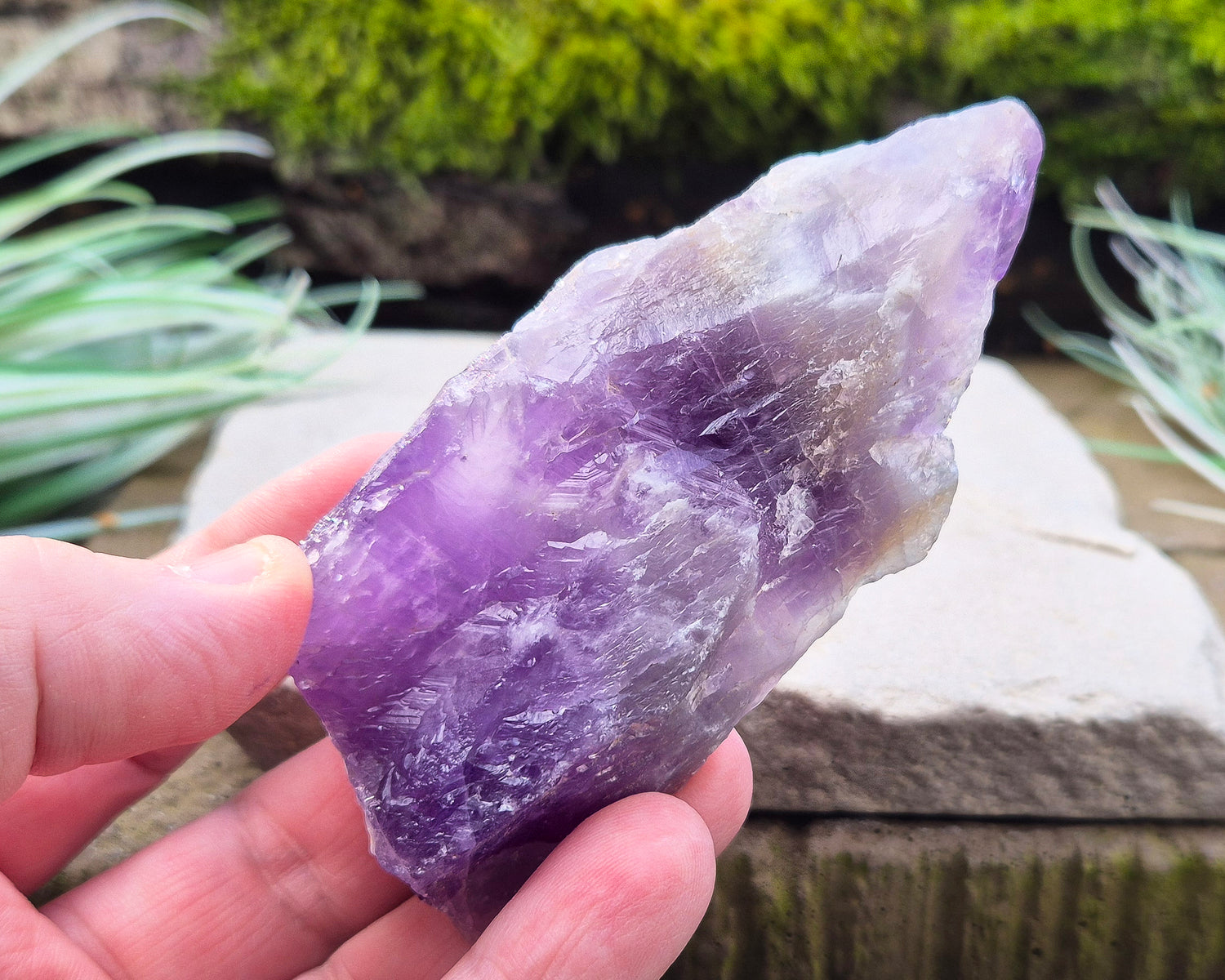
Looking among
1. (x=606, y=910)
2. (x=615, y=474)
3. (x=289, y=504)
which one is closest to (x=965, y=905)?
(x=606, y=910)

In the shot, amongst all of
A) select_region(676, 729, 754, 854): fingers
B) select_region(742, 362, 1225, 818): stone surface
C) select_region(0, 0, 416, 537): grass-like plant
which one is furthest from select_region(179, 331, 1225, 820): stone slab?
select_region(0, 0, 416, 537): grass-like plant

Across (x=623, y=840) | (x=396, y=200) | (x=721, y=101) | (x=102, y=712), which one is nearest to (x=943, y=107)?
(x=721, y=101)

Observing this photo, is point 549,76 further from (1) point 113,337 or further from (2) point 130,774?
(2) point 130,774

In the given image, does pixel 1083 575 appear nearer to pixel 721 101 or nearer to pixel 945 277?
pixel 945 277

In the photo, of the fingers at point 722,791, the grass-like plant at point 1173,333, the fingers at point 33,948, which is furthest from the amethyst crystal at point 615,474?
the grass-like plant at point 1173,333

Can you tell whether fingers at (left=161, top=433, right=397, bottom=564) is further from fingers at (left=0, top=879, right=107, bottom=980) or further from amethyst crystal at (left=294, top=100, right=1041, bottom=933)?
fingers at (left=0, top=879, right=107, bottom=980)

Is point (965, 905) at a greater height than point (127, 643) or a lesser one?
lesser
